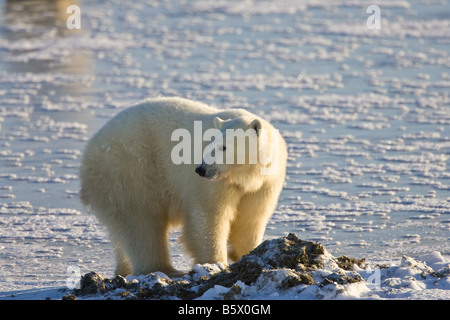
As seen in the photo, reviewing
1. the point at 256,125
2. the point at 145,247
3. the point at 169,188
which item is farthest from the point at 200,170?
the point at 145,247

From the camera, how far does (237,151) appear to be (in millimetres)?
5164

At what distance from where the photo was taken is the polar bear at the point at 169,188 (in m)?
5.38

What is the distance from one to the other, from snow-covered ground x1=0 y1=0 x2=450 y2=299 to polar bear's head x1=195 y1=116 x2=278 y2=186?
3.02 ft

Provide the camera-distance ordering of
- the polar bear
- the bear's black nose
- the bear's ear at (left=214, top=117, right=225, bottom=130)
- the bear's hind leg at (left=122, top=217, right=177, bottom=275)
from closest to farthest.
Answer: the bear's black nose
the bear's ear at (left=214, top=117, right=225, bottom=130)
the polar bear
the bear's hind leg at (left=122, top=217, right=177, bottom=275)

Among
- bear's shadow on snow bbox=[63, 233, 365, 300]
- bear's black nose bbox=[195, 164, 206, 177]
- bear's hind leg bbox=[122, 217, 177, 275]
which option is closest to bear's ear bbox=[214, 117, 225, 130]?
bear's black nose bbox=[195, 164, 206, 177]

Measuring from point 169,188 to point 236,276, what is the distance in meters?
1.09

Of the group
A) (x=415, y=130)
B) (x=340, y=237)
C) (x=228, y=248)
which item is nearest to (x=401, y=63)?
(x=415, y=130)

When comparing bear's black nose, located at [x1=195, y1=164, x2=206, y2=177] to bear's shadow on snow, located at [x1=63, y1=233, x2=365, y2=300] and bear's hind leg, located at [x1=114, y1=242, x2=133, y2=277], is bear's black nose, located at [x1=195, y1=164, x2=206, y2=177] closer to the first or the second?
bear's shadow on snow, located at [x1=63, y1=233, x2=365, y2=300]

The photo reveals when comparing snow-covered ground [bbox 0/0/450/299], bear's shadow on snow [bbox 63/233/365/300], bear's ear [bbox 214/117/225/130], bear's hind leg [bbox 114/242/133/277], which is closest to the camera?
bear's shadow on snow [bbox 63/233/365/300]

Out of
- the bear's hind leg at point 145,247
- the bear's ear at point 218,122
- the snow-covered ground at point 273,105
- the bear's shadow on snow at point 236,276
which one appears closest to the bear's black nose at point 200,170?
the bear's ear at point 218,122

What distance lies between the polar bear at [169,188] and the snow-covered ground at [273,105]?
49 centimetres

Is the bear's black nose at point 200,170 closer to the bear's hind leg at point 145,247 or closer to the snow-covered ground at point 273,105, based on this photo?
the bear's hind leg at point 145,247

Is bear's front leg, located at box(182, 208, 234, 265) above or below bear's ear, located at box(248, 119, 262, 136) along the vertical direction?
below

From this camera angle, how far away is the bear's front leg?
17.7 feet
